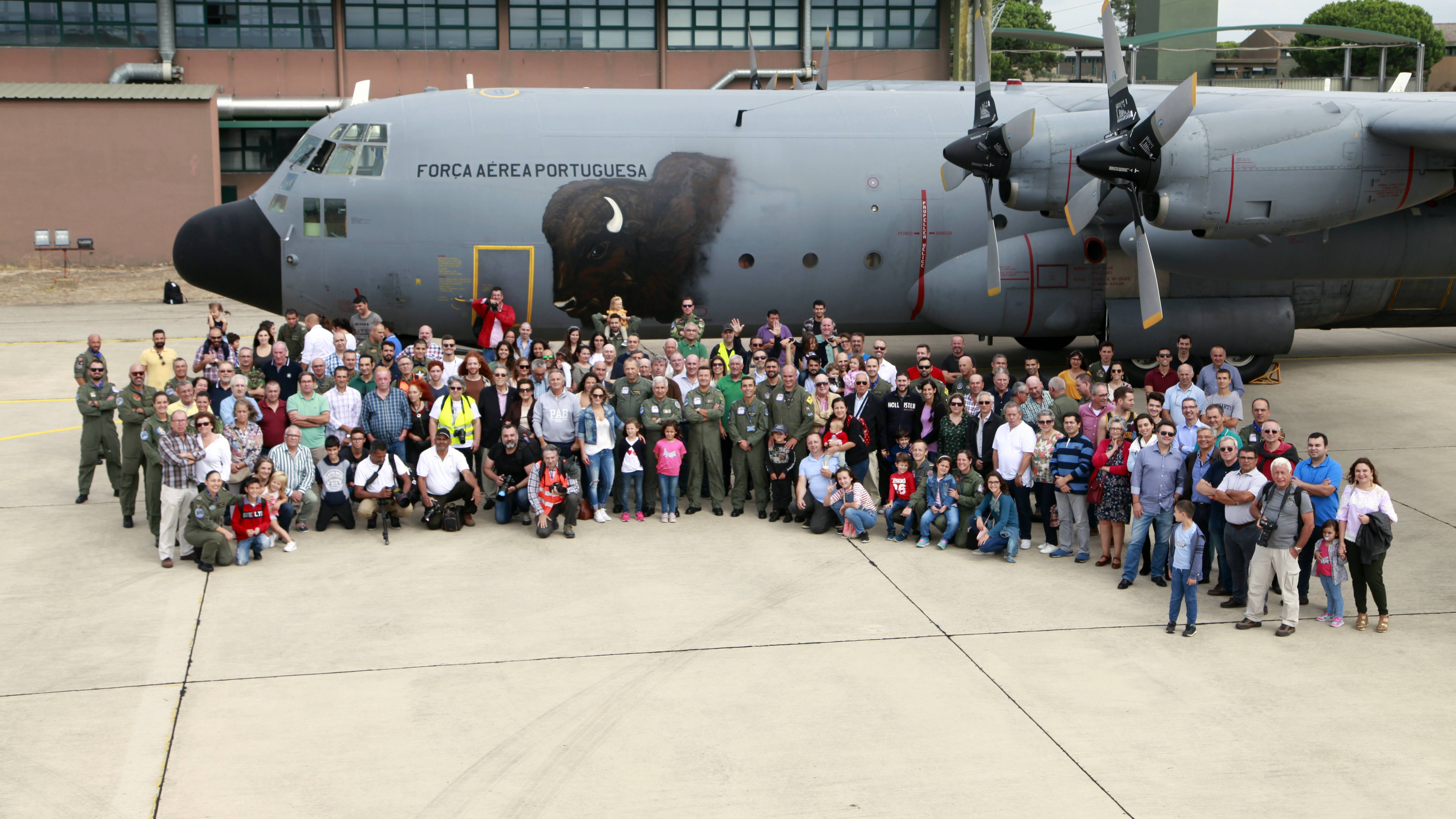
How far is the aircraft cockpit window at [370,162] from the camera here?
16844 millimetres

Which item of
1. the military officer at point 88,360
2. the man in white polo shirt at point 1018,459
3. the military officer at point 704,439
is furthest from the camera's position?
the military officer at point 88,360

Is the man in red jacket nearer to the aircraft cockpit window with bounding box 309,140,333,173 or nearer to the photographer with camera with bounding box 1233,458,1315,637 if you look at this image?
the aircraft cockpit window with bounding box 309,140,333,173

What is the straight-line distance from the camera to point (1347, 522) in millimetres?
9688

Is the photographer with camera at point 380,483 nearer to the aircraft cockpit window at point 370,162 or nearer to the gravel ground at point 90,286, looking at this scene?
the aircraft cockpit window at point 370,162

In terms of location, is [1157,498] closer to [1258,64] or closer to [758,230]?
[758,230]

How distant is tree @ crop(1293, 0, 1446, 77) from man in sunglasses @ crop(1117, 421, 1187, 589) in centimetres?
8232

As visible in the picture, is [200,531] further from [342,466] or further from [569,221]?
[569,221]

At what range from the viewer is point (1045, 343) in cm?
2098

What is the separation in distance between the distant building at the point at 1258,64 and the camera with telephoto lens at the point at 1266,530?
291 feet

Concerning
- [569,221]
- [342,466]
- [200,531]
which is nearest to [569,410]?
[342,466]

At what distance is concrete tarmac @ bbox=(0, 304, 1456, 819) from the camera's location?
7.43 metres

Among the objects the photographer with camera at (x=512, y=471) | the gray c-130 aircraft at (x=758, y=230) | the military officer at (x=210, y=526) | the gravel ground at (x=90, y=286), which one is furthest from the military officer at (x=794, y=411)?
the gravel ground at (x=90, y=286)

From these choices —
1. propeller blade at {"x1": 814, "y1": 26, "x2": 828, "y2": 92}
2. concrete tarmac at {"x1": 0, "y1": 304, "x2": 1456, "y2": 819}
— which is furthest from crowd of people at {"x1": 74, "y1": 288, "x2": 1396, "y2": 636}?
propeller blade at {"x1": 814, "y1": 26, "x2": 828, "y2": 92}

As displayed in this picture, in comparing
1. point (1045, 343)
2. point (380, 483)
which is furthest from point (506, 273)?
point (1045, 343)
